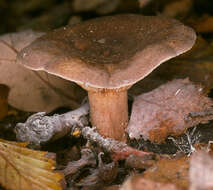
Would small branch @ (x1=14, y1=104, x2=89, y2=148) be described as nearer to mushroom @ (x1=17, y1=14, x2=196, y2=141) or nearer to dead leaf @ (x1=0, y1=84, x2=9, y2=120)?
mushroom @ (x1=17, y1=14, x2=196, y2=141)

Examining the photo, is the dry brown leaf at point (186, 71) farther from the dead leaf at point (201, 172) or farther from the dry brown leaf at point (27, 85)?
the dead leaf at point (201, 172)

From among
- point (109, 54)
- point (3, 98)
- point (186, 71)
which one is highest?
point (109, 54)

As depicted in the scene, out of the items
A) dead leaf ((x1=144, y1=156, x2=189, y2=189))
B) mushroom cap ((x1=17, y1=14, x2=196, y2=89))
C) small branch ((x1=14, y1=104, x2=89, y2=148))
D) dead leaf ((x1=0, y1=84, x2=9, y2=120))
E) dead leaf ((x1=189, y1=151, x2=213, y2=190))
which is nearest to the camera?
dead leaf ((x1=189, y1=151, x2=213, y2=190))

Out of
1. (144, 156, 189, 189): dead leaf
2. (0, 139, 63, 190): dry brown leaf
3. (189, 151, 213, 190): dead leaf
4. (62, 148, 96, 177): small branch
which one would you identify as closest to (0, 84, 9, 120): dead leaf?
(0, 139, 63, 190): dry brown leaf

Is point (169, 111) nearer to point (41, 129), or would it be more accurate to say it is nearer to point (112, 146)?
point (112, 146)

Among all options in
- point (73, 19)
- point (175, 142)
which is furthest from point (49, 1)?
point (175, 142)

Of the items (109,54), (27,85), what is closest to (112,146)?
(109,54)
